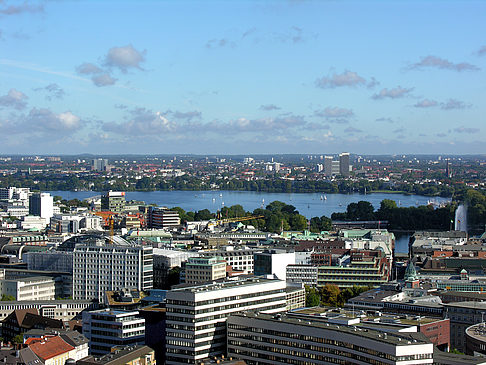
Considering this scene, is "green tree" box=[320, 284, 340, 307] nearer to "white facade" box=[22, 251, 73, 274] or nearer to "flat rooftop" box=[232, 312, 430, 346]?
"white facade" box=[22, 251, 73, 274]

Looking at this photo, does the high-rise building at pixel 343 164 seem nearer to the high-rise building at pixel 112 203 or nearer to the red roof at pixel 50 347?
the high-rise building at pixel 112 203

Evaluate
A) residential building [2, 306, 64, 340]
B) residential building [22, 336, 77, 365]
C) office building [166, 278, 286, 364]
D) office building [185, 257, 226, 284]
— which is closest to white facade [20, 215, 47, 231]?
office building [185, 257, 226, 284]

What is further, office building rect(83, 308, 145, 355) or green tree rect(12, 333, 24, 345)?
green tree rect(12, 333, 24, 345)

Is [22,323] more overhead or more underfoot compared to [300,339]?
more underfoot

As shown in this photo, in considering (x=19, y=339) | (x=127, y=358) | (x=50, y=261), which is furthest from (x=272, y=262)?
(x=127, y=358)

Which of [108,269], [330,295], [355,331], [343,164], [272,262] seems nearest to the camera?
[355,331]

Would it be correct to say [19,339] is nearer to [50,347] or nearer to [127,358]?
[50,347]
